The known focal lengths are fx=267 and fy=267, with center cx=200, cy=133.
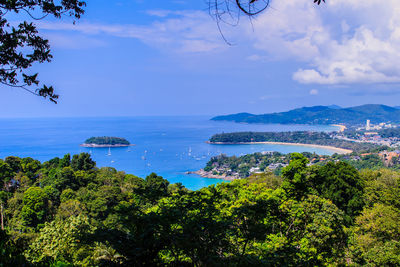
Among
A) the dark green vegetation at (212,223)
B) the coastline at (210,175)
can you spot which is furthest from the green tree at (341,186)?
the coastline at (210,175)

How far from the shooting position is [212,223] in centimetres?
321

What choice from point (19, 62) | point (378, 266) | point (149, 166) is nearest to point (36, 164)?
point (19, 62)

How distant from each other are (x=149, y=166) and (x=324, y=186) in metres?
43.9

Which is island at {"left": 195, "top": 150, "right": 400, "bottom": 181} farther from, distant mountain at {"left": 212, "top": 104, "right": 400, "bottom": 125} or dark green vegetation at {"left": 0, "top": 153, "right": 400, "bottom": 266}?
distant mountain at {"left": 212, "top": 104, "right": 400, "bottom": 125}

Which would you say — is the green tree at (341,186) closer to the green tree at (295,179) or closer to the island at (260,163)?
the green tree at (295,179)

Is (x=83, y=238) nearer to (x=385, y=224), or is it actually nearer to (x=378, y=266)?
(x=378, y=266)

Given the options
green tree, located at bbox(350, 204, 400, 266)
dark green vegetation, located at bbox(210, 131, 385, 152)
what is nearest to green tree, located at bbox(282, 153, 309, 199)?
green tree, located at bbox(350, 204, 400, 266)

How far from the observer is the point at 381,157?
47156 millimetres

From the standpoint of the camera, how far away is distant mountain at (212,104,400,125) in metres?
160

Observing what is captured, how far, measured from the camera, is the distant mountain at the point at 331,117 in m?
160

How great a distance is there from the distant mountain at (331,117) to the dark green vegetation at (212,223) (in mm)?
154555

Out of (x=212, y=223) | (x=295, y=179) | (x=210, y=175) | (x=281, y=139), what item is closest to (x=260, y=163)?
(x=210, y=175)

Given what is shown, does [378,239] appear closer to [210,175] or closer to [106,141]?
[210,175]

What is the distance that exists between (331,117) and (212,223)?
18361cm
